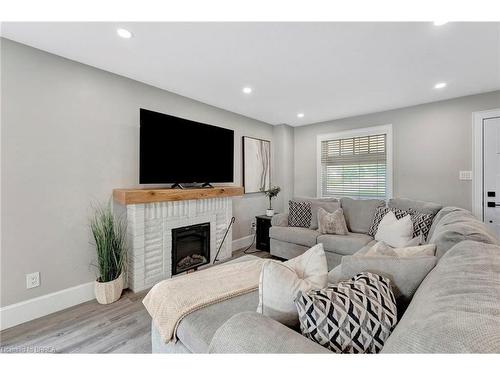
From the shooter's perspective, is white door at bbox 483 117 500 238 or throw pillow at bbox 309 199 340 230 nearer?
white door at bbox 483 117 500 238

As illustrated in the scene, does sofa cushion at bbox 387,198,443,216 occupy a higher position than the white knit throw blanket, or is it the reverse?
sofa cushion at bbox 387,198,443,216

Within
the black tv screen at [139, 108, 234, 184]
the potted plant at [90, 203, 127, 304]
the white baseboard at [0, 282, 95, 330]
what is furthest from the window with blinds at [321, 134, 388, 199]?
the white baseboard at [0, 282, 95, 330]

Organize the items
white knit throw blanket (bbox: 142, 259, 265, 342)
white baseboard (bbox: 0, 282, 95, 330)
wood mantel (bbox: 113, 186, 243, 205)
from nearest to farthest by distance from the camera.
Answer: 1. white knit throw blanket (bbox: 142, 259, 265, 342)
2. white baseboard (bbox: 0, 282, 95, 330)
3. wood mantel (bbox: 113, 186, 243, 205)

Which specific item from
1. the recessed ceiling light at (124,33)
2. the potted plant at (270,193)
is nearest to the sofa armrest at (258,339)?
the recessed ceiling light at (124,33)

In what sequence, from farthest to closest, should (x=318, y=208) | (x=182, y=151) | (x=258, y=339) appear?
(x=318, y=208), (x=182, y=151), (x=258, y=339)

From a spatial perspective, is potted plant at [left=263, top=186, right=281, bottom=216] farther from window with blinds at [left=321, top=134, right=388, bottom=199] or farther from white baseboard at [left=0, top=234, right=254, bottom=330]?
white baseboard at [left=0, top=234, right=254, bottom=330]

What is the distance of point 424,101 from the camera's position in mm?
3201

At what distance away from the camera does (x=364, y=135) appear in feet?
12.7

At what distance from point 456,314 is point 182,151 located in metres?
2.77

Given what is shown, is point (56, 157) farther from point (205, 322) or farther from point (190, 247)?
point (205, 322)

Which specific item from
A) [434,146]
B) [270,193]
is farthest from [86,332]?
[434,146]

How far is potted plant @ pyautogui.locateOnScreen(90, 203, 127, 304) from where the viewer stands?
2.17 meters

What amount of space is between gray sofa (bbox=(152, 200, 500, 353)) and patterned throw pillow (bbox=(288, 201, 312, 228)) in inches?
83.9

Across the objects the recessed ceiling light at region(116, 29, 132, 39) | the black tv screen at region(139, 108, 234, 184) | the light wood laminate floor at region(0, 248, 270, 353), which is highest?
the recessed ceiling light at region(116, 29, 132, 39)
